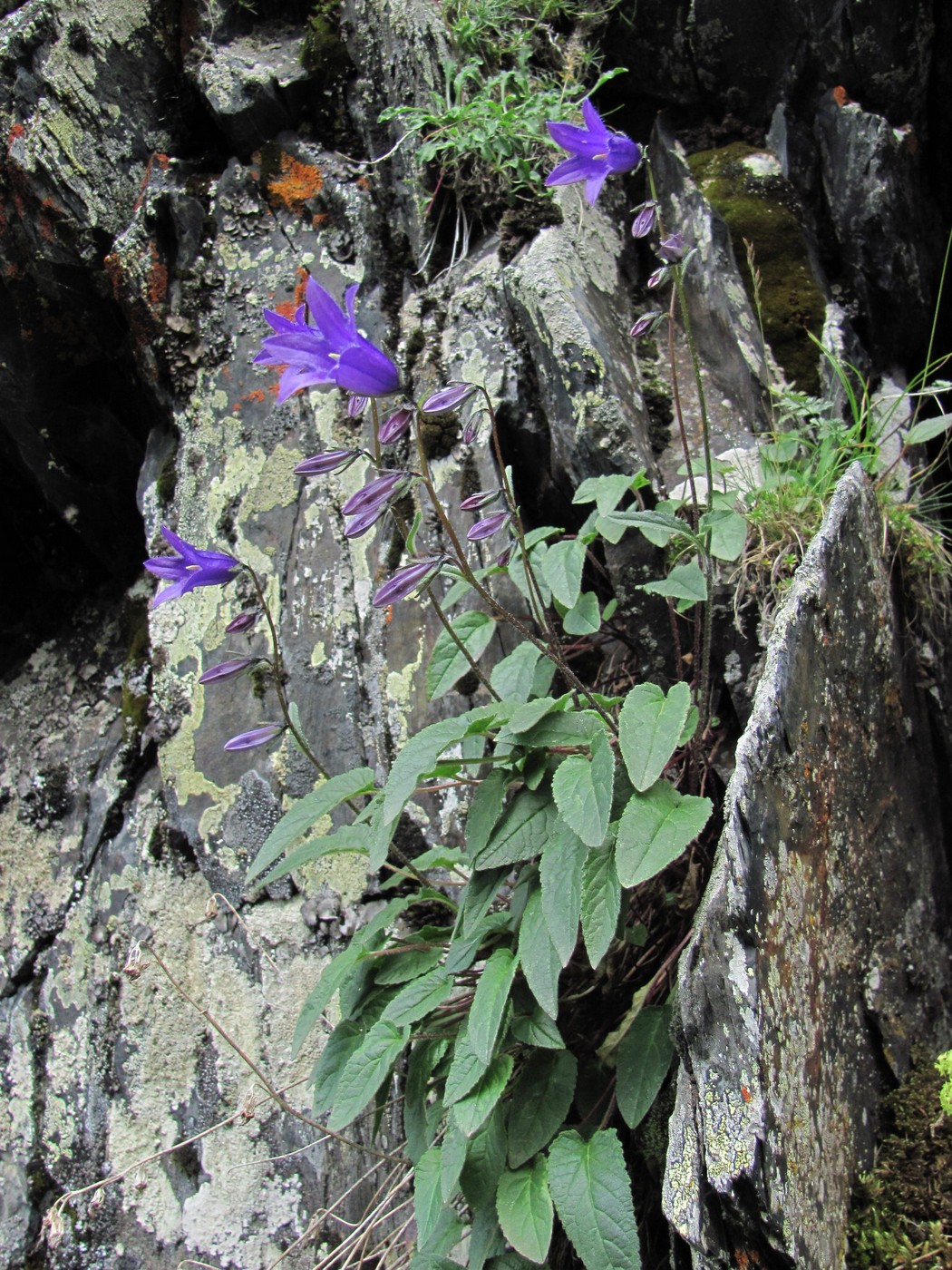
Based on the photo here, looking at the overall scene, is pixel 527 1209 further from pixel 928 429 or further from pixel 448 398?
pixel 928 429

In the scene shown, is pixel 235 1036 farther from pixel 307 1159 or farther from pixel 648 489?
pixel 648 489

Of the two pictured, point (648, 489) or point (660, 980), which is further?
point (648, 489)

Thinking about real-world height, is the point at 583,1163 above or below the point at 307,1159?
above

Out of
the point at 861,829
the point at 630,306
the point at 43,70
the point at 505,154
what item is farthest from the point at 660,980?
the point at 43,70

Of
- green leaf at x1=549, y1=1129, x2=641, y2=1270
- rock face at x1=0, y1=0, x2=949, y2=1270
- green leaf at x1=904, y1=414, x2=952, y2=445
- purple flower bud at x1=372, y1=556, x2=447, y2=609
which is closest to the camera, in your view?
green leaf at x1=549, y1=1129, x2=641, y2=1270

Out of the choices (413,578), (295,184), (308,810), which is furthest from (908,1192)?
(295,184)

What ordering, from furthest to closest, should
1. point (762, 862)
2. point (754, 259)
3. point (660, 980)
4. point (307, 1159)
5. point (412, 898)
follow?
1. point (754, 259)
2. point (307, 1159)
3. point (412, 898)
4. point (660, 980)
5. point (762, 862)

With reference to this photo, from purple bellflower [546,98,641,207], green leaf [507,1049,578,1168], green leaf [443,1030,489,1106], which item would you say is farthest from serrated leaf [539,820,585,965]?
purple bellflower [546,98,641,207]

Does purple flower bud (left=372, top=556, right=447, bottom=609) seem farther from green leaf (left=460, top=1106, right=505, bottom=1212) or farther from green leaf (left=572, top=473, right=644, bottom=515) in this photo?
green leaf (left=460, top=1106, right=505, bottom=1212)
